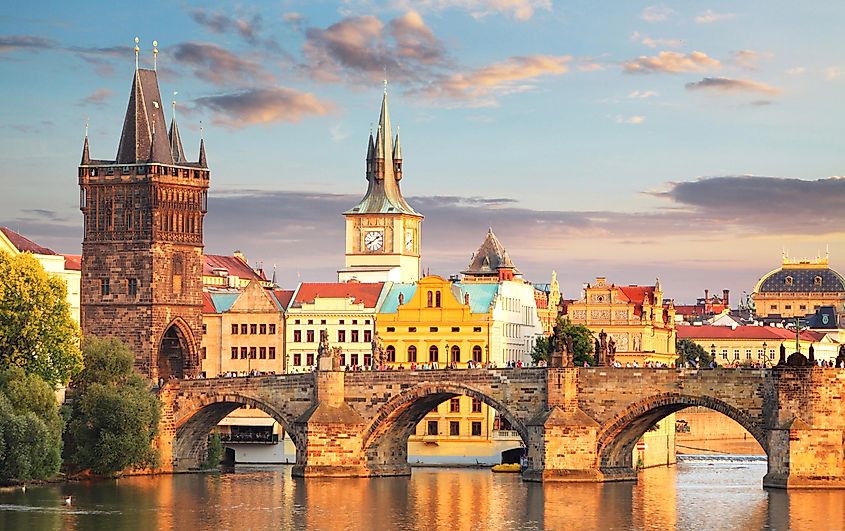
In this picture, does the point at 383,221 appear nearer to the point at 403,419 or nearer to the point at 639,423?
the point at 403,419

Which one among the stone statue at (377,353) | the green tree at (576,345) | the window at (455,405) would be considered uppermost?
the green tree at (576,345)

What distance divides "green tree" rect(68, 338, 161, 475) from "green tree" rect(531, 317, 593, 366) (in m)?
33.5

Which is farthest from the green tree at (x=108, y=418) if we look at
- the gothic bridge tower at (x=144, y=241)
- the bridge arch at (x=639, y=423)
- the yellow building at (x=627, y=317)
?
the yellow building at (x=627, y=317)

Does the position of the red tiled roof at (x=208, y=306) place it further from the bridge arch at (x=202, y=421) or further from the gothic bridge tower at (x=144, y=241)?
the bridge arch at (x=202, y=421)

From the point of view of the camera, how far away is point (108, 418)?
101875 mm

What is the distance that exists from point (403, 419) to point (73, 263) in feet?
104

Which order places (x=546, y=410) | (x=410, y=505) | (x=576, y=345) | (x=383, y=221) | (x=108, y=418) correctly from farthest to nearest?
(x=383, y=221) → (x=576, y=345) → (x=108, y=418) → (x=546, y=410) → (x=410, y=505)

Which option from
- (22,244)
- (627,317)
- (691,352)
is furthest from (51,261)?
(691,352)

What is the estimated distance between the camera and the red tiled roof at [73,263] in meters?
128

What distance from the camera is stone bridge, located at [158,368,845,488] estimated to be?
95125mm

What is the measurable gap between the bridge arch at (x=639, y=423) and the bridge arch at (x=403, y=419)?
3.90 m

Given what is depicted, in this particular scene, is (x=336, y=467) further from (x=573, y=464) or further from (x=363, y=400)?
(x=573, y=464)

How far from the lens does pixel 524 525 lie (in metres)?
84.2

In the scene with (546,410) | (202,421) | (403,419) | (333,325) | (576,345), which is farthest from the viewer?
(576,345)
